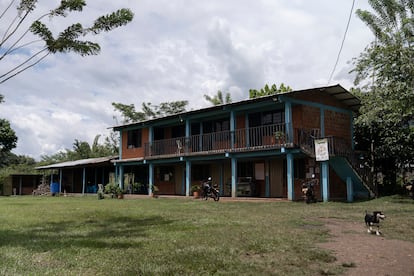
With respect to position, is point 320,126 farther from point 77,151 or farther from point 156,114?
point 77,151

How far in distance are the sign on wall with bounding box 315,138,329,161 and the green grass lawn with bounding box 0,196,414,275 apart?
4.40 metres

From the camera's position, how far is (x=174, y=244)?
22.8ft

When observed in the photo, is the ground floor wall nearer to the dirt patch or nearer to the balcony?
the balcony

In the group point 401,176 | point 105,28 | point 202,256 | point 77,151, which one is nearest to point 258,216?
point 202,256

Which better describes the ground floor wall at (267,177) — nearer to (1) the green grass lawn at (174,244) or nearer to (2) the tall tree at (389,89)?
(2) the tall tree at (389,89)

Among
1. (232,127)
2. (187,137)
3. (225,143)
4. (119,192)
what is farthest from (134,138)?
(232,127)

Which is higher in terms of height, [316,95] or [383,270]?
[316,95]

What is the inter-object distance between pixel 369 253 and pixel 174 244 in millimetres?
3106

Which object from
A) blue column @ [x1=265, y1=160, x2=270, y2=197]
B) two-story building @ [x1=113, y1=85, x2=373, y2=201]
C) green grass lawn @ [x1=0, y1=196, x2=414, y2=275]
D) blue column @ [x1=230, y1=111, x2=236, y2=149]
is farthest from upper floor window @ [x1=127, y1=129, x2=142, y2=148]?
green grass lawn @ [x1=0, y1=196, x2=414, y2=275]

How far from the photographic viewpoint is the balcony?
1820 centimetres

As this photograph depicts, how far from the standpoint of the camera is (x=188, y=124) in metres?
22.5

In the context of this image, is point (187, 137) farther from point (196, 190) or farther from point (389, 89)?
point (389, 89)

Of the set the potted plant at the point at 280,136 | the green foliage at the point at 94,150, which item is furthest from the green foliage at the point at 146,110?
the potted plant at the point at 280,136

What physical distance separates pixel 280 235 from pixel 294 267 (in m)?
2.36
